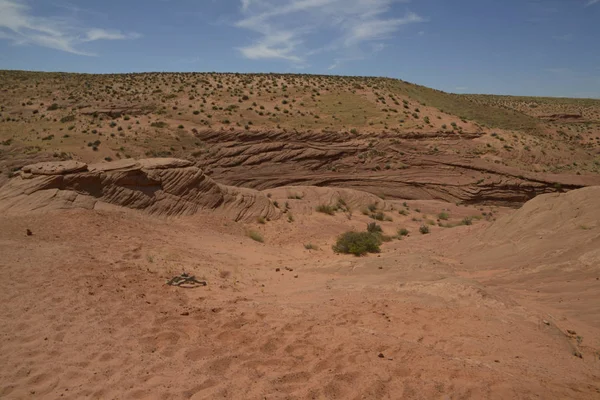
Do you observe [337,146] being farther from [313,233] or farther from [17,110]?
[17,110]

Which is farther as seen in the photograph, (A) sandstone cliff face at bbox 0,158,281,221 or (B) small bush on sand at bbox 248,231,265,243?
(B) small bush on sand at bbox 248,231,265,243

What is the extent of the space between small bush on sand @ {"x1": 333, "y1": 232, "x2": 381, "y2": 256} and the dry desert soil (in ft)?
0.48

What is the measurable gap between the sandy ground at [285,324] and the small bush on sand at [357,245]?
77.9 inches

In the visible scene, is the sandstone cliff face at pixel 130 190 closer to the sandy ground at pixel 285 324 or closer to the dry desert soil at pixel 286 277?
the dry desert soil at pixel 286 277

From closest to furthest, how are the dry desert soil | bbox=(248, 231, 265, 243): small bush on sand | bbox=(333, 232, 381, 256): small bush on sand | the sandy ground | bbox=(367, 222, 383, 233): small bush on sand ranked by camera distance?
the sandy ground < the dry desert soil < bbox=(333, 232, 381, 256): small bush on sand < bbox=(248, 231, 265, 243): small bush on sand < bbox=(367, 222, 383, 233): small bush on sand

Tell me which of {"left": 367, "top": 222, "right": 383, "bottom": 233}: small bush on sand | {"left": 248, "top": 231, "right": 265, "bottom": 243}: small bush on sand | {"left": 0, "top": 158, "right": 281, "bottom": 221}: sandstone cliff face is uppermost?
{"left": 0, "top": 158, "right": 281, "bottom": 221}: sandstone cliff face

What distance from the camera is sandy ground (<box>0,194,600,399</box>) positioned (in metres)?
4.79

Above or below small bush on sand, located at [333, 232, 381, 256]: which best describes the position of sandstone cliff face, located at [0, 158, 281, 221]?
above

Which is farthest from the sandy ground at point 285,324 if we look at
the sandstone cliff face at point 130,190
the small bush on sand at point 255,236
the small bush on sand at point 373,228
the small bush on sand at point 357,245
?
the small bush on sand at point 373,228

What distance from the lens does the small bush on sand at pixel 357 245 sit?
1346cm

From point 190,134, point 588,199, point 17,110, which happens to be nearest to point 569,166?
point 588,199

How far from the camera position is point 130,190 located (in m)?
15.2

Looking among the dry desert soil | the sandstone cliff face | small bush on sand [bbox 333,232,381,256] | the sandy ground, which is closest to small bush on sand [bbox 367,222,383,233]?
the dry desert soil

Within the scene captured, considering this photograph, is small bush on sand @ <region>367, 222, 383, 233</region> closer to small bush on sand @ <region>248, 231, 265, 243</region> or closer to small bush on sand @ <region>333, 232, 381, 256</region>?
small bush on sand @ <region>333, 232, 381, 256</region>
